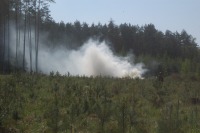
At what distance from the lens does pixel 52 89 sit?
23.4 metres

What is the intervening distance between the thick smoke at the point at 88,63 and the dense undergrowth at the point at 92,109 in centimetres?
2694

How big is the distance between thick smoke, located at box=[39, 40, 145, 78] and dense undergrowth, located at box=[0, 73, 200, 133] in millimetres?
26937

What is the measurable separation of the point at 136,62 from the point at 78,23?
36423 mm

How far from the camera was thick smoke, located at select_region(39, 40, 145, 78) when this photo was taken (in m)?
59.8

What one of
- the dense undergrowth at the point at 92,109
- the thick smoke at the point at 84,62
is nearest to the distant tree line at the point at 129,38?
the thick smoke at the point at 84,62

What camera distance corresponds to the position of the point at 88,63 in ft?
209

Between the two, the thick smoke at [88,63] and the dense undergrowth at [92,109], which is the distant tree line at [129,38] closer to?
the thick smoke at [88,63]

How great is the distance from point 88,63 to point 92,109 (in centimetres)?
4654

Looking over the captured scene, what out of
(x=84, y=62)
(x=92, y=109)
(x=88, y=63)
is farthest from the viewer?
(x=84, y=62)

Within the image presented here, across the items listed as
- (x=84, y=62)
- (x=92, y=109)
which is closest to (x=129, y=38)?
(x=84, y=62)

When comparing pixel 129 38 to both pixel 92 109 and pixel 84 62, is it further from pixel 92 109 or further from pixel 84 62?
pixel 92 109

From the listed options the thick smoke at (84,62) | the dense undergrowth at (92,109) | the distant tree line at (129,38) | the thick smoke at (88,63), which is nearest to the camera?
the dense undergrowth at (92,109)

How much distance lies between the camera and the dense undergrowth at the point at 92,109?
413 inches

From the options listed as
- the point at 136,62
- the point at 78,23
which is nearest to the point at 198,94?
the point at 136,62
